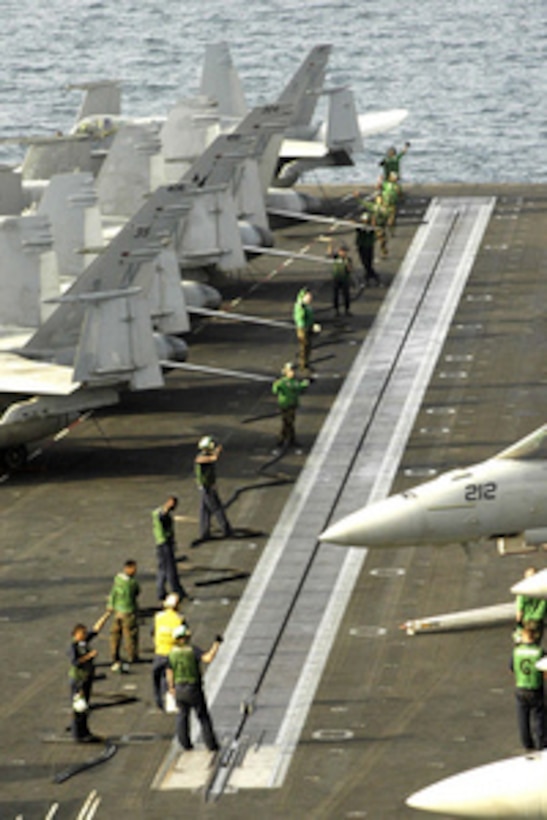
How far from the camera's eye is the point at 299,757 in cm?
2703

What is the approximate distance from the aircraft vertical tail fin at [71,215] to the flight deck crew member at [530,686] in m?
25.3

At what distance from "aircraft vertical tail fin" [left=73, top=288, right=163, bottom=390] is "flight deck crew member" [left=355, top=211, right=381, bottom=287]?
15.4m

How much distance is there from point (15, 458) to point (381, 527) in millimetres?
14002

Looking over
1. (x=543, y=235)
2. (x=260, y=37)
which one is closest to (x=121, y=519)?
(x=543, y=235)

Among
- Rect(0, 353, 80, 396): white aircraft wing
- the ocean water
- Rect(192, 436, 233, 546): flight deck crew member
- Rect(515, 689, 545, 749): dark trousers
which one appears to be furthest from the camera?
the ocean water

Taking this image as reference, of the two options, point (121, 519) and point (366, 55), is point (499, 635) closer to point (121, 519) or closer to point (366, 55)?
point (121, 519)

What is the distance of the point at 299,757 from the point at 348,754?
62cm

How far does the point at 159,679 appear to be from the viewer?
93.3 ft

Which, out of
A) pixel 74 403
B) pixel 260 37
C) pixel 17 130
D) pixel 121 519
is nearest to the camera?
pixel 121 519

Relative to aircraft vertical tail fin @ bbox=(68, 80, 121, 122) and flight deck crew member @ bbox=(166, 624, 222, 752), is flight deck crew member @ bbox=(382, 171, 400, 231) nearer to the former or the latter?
aircraft vertical tail fin @ bbox=(68, 80, 121, 122)

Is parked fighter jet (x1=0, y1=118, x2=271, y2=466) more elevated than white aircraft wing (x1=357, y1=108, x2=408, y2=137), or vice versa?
parked fighter jet (x1=0, y1=118, x2=271, y2=466)

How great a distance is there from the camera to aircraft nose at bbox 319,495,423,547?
28.7 m

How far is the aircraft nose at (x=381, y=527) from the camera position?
28734mm

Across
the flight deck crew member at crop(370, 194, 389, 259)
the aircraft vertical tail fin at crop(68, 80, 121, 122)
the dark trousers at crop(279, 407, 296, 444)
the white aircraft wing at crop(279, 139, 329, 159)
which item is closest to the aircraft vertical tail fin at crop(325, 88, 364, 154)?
the white aircraft wing at crop(279, 139, 329, 159)
